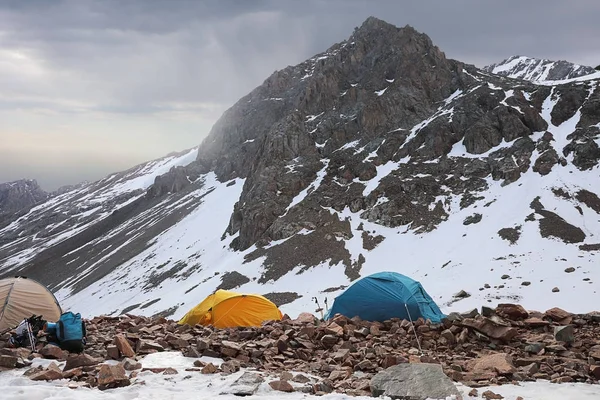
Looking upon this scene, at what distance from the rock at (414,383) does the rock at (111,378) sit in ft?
16.5

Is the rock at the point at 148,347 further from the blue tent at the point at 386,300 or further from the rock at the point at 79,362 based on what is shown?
the blue tent at the point at 386,300

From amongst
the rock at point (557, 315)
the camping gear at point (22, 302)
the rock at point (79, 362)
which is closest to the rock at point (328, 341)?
the rock at point (79, 362)

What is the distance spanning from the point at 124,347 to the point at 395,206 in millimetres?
57586

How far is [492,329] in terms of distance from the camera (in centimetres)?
1129

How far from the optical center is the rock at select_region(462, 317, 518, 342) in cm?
1099

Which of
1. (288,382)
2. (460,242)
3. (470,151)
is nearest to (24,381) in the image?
(288,382)

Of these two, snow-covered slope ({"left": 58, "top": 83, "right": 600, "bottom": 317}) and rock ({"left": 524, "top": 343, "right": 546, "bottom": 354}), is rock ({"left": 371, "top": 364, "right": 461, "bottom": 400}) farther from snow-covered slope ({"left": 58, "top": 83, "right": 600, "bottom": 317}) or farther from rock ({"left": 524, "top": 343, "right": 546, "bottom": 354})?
snow-covered slope ({"left": 58, "top": 83, "right": 600, "bottom": 317})

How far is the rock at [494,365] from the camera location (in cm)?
873

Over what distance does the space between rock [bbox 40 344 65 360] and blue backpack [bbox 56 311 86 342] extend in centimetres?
45

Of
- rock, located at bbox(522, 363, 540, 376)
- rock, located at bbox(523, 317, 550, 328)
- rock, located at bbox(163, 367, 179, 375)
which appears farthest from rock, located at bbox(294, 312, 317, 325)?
rock, located at bbox(523, 317, 550, 328)

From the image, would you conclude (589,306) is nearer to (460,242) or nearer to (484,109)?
(460,242)

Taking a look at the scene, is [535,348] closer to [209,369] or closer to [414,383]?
[414,383]

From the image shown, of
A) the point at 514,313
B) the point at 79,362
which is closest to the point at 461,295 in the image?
the point at 514,313

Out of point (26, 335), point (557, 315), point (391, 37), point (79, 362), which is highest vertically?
point (391, 37)
